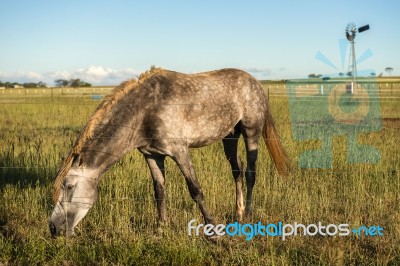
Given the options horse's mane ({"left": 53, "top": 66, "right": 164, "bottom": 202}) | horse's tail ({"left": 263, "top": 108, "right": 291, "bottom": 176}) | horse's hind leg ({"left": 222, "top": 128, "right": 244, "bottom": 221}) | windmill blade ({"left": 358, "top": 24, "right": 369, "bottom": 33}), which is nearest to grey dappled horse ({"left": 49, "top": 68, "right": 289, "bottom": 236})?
horse's mane ({"left": 53, "top": 66, "right": 164, "bottom": 202})

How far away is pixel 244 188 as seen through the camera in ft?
21.3

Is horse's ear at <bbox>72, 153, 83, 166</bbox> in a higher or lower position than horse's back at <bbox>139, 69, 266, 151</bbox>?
lower

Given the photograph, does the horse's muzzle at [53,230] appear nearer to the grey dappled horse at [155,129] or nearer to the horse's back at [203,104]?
Result: the grey dappled horse at [155,129]

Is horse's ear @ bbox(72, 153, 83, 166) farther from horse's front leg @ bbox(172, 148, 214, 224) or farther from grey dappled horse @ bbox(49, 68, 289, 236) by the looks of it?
horse's front leg @ bbox(172, 148, 214, 224)

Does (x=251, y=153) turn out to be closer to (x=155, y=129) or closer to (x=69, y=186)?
(x=155, y=129)

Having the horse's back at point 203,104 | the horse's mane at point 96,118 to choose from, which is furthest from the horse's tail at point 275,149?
the horse's mane at point 96,118

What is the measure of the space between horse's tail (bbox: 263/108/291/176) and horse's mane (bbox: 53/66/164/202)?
6.86 ft

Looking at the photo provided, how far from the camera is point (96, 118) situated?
4.50 m

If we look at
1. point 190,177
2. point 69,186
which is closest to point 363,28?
point 190,177

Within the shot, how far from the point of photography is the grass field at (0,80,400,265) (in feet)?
13.0

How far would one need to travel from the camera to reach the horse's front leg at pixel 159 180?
524 cm

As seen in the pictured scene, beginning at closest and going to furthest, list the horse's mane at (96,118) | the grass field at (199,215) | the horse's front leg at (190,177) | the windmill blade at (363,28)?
the grass field at (199,215), the horse's mane at (96,118), the horse's front leg at (190,177), the windmill blade at (363,28)

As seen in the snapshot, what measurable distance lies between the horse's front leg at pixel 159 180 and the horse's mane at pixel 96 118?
944 millimetres

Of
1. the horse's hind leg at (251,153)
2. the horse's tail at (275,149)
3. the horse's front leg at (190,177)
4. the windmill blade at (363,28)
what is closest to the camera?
the horse's front leg at (190,177)
